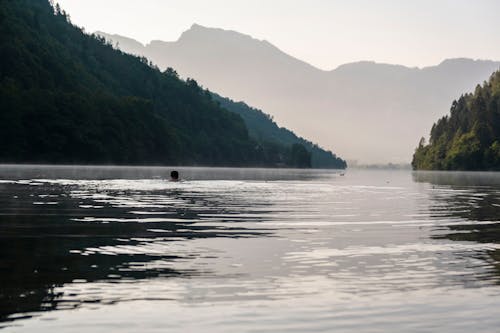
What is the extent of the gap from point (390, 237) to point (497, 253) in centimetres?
621

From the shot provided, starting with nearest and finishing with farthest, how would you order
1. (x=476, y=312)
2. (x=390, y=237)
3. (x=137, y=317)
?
(x=137, y=317) → (x=476, y=312) → (x=390, y=237)

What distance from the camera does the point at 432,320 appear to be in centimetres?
1490

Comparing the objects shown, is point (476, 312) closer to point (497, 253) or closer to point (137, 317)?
point (137, 317)

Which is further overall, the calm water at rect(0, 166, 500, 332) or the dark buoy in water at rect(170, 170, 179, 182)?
the dark buoy in water at rect(170, 170, 179, 182)

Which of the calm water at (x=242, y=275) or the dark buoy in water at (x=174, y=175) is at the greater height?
the dark buoy in water at (x=174, y=175)

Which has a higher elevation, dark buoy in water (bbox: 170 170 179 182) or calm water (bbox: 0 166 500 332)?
dark buoy in water (bbox: 170 170 179 182)

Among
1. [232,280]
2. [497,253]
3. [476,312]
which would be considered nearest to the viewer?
[476,312]

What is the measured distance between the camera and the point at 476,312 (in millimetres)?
15680

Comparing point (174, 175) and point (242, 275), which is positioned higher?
point (174, 175)

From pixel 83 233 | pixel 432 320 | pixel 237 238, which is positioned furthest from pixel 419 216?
Result: pixel 432 320

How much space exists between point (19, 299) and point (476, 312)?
9.82 metres

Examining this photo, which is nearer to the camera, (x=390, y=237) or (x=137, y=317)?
(x=137, y=317)

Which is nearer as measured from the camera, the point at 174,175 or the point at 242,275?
the point at 242,275

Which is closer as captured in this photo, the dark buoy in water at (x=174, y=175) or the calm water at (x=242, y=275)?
the calm water at (x=242, y=275)
